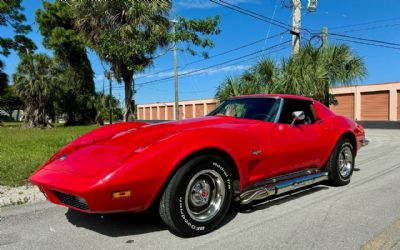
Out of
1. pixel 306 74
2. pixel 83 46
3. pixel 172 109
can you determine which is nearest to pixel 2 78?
pixel 83 46

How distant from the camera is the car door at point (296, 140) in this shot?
172 inches

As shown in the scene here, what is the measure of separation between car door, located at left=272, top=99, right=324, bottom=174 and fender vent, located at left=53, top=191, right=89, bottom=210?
2.24m

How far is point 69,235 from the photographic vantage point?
3.58 metres

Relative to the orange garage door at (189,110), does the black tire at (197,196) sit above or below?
below

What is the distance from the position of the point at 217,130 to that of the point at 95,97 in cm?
3460

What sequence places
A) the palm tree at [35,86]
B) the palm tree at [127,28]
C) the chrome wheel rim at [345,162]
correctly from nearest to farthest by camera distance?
1. the chrome wheel rim at [345,162]
2. the palm tree at [127,28]
3. the palm tree at [35,86]

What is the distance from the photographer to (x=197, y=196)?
3566 mm

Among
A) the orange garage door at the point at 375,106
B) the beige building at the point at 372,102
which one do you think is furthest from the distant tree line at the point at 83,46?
the orange garage door at the point at 375,106

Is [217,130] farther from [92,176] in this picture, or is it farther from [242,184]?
[92,176]

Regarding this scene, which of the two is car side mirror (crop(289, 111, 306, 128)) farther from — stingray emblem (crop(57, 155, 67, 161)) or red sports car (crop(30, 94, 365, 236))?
stingray emblem (crop(57, 155, 67, 161))

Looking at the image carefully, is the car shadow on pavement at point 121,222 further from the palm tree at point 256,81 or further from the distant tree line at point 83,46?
the palm tree at point 256,81

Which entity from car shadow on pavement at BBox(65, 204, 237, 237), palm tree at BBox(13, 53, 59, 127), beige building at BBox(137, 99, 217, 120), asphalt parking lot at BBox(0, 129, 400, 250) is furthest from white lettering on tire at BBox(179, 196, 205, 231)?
beige building at BBox(137, 99, 217, 120)

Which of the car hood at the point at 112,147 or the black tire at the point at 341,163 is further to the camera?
the black tire at the point at 341,163

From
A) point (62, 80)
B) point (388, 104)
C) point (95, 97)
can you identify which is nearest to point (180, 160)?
point (62, 80)
